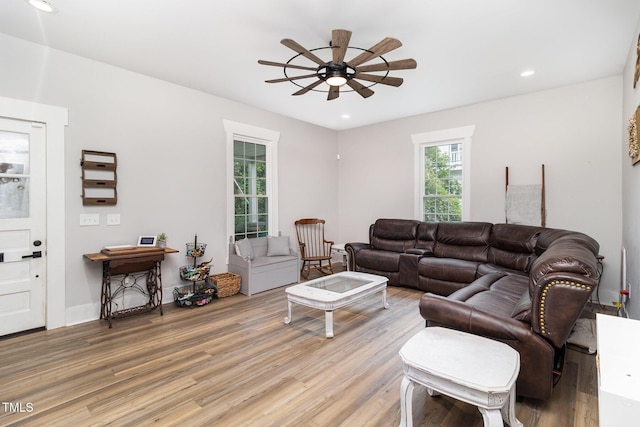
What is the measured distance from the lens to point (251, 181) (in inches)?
201

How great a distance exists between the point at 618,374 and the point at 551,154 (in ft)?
14.2

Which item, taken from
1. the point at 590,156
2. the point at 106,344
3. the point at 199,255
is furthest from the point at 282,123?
the point at 590,156

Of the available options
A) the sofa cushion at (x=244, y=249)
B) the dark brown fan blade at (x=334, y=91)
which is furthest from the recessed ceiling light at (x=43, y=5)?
the sofa cushion at (x=244, y=249)

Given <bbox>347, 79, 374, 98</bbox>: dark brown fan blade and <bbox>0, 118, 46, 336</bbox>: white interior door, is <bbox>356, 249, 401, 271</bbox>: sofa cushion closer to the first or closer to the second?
<bbox>347, 79, 374, 98</bbox>: dark brown fan blade

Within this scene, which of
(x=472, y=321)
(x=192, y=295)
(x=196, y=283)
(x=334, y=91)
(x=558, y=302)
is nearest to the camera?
(x=558, y=302)

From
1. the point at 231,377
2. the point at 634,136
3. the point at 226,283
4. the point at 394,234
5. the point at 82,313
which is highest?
the point at 634,136

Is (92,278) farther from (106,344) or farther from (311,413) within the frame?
(311,413)

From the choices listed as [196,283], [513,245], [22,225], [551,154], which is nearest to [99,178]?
[22,225]

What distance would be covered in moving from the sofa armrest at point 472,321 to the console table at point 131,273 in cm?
290

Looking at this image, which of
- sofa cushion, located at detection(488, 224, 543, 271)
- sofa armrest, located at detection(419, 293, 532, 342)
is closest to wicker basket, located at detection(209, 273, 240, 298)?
sofa armrest, located at detection(419, 293, 532, 342)

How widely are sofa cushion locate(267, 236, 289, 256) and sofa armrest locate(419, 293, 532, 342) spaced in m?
3.19

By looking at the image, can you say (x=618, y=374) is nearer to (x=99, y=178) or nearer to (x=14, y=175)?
(x=99, y=178)

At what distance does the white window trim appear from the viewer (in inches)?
198

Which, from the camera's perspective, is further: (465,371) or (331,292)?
(331,292)
